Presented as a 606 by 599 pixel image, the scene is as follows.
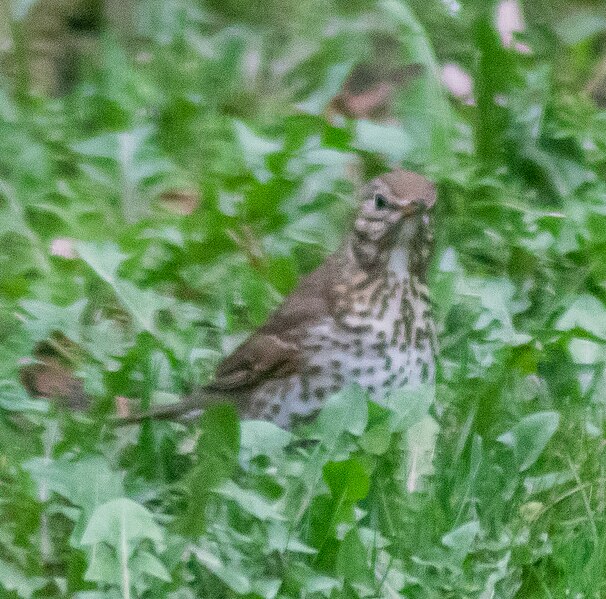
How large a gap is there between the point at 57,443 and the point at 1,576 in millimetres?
559

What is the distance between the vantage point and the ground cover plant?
133 inches

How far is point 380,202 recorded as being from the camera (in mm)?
4359

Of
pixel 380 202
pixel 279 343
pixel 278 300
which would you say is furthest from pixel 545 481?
pixel 278 300

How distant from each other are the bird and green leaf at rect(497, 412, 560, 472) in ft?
1.33

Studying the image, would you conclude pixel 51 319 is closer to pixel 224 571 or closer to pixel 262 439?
pixel 262 439

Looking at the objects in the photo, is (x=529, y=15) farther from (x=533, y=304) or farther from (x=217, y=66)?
(x=533, y=304)

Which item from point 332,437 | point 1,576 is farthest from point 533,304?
point 1,576

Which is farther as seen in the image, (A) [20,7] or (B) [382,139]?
(A) [20,7]

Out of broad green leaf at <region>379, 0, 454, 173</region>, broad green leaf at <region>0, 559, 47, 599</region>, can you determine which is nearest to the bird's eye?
broad green leaf at <region>379, 0, 454, 173</region>

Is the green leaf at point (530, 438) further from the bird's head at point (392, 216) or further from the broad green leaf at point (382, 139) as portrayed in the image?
the broad green leaf at point (382, 139)

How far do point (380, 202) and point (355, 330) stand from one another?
354 millimetres

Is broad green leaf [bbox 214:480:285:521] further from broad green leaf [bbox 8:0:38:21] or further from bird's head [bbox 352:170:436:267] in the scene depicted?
broad green leaf [bbox 8:0:38:21]

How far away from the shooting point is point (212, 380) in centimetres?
445

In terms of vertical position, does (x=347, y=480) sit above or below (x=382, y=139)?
below
